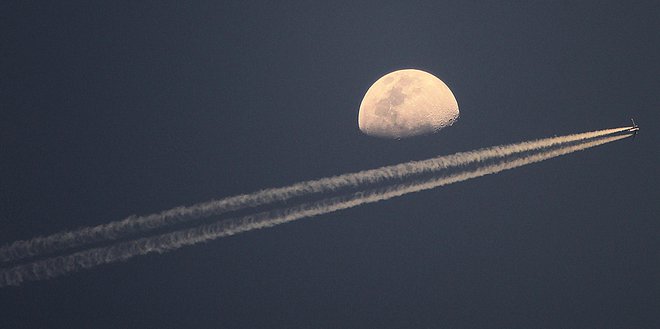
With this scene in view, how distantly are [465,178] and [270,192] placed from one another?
1039cm

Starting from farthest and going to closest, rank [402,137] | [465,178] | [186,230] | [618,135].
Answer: [618,135] < [465,178] < [402,137] < [186,230]

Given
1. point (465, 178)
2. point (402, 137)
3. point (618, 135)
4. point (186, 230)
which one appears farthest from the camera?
point (618, 135)

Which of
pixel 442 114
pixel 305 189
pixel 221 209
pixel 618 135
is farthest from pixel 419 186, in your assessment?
pixel 618 135

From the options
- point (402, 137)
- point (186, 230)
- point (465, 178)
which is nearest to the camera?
point (186, 230)

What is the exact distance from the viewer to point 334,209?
31.5 meters

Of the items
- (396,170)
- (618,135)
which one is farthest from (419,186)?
(618,135)

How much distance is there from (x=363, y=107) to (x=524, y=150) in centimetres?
933

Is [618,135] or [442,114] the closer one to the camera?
[442,114]

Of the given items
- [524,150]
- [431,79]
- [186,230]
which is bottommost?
[186,230]

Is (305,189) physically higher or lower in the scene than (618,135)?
lower

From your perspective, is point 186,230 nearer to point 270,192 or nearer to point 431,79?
point 270,192

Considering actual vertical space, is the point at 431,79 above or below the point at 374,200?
above

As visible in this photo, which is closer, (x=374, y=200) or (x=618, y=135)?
(x=374, y=200)

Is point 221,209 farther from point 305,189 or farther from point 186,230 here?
point 305,189
